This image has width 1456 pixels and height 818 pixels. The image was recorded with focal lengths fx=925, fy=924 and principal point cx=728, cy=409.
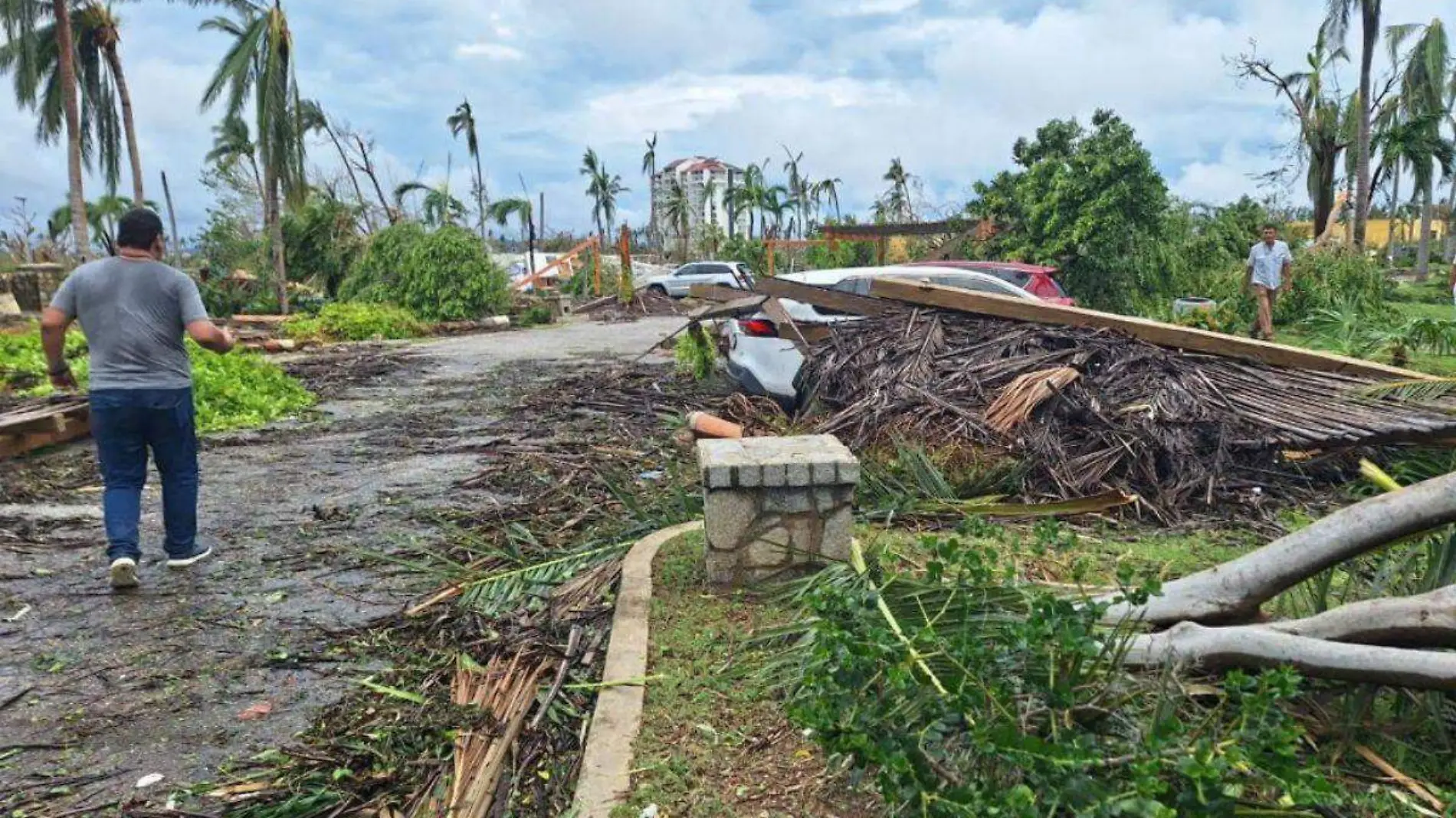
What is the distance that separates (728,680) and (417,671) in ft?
4.21

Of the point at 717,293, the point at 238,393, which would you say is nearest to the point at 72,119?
the point at 238,393

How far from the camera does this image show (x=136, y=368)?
4.65 m

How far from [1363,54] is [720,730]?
34.9 metres

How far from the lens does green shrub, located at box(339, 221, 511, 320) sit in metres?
22.5

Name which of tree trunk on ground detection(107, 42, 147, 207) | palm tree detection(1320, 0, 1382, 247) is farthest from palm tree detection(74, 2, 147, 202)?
palm tree detection(1320, 0, 1382, 247)

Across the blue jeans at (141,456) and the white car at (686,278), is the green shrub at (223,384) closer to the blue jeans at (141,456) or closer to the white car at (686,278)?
the blue jeans at (141,456)

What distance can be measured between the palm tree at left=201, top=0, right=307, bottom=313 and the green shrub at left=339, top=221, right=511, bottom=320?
7.40 feet

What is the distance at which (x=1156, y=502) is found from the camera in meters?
5.62

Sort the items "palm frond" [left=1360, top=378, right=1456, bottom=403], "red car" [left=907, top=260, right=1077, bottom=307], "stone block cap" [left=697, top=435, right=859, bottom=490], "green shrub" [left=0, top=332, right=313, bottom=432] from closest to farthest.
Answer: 1. "stone block cap" [left=697, top=435, right=859, bottom=490]
2. "palm frond" [left=1360, top=378, right=1456, bottom=403]
3. "green shrub" [left=0, top=332, right=313, bottom=432]
4. "red car" [left=907, top=260, right=1077, bottom=307]

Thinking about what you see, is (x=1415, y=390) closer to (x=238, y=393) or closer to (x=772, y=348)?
(x=772, y=348)

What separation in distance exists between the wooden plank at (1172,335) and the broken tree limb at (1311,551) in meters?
4.12

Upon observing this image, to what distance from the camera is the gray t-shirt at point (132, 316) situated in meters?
4.64

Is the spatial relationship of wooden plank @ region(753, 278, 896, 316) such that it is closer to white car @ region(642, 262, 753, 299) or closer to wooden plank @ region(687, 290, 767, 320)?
wooden plank @ region(687, 290, 767, 320)

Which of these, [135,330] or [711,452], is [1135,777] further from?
[135,330]
